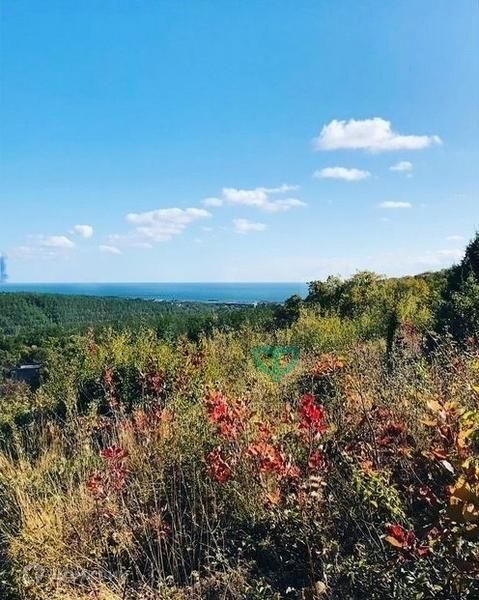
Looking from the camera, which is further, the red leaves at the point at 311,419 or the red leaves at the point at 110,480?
the red leaves at the point at 110,480

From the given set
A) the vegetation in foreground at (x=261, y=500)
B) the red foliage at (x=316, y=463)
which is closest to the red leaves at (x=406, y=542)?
the vegetation in foreground at (x=261, y=500)

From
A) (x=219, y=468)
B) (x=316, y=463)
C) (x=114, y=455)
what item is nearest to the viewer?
(x=316, y=463)

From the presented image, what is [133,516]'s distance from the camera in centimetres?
333

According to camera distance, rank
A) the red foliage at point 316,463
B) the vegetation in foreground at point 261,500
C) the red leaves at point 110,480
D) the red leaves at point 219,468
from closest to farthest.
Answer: the vegetation in foreground at point 261,500 < the red foliage at point 316,463 < the red leaves at point 219,468 < the red leaves at point 110,480

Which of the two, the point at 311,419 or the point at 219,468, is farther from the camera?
the point at 219,468

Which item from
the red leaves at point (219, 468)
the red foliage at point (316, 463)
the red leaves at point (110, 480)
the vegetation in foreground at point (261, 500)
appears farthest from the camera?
the red leaves at point (110, 480)

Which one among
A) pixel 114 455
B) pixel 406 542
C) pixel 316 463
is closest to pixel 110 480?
pixel 114 455

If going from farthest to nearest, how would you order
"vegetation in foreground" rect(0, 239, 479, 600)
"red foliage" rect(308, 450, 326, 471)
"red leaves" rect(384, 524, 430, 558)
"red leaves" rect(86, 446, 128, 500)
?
"red leaves" rect(86, 446, 128, 500) → "red foliage" rect(308, 450, 326, 471) → "vegetation in foreground" rect(0, 239, 479, 600) → "red leaves" rect(384, 524, 430, 558)

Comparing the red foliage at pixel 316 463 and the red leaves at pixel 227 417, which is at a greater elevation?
the red leaves at pixel 227 417

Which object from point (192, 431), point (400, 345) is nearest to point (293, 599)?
point (192, 431)

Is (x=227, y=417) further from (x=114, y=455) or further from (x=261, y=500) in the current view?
(x=114, y=455)

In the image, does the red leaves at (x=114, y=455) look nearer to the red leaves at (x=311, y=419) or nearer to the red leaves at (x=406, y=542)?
the red leaves at (x=311, y=419)

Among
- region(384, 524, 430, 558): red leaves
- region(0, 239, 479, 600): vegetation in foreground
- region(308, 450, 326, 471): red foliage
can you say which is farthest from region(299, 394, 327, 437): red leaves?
region(384, 524, 430, 558): red leaves

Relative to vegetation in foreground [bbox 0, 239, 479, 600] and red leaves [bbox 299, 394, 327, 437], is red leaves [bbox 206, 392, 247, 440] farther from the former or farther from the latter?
red leaves [bbox 299, 394, 327, 437]
